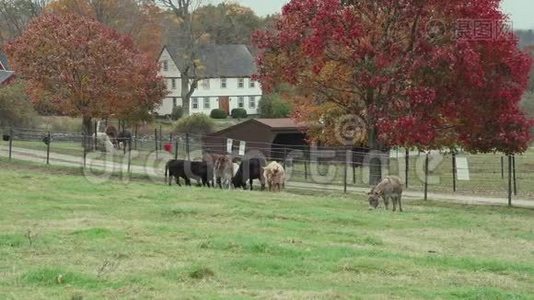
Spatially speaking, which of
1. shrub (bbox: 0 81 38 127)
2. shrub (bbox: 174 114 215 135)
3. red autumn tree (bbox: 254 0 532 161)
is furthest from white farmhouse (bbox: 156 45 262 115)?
red autumn tree (bbox: 254 0 532 161)

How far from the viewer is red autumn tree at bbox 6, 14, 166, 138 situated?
38812 mm

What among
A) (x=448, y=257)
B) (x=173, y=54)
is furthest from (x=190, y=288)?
(x=173, y=54)

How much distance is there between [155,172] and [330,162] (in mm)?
6945

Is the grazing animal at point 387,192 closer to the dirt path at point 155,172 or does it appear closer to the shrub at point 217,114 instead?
the dirt path at point 155,172

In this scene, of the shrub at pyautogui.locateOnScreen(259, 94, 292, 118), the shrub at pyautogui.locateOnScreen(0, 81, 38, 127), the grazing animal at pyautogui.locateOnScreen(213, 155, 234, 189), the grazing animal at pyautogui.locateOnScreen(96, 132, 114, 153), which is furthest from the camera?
the shrub at pyautogui.locateOnScreen(259, 94, 292, 118)

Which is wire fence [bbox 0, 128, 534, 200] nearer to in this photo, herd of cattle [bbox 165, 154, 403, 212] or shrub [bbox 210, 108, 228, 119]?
herd of cattle [bbox 165, 154, 403, 212]

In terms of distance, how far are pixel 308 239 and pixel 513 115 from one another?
12384mm

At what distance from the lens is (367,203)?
22.3 metres

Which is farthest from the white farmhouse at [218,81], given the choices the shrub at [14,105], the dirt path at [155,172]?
the dirt path at [155,172]

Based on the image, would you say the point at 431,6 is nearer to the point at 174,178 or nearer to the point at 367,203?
the point at 367,203

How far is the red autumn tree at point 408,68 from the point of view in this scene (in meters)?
23.8

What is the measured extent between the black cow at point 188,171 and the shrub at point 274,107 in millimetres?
36277

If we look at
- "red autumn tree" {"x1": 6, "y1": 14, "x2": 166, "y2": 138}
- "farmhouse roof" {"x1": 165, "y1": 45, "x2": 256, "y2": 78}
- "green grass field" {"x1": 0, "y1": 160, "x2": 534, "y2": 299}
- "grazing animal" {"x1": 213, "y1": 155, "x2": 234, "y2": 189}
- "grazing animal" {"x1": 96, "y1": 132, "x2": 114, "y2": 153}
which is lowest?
"green grass field" {"x1": 0, "y1": 160, "x2": 534, "y2": 299}

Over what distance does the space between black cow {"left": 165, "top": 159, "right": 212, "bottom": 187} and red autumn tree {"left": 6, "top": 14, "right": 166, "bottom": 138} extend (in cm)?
1228
